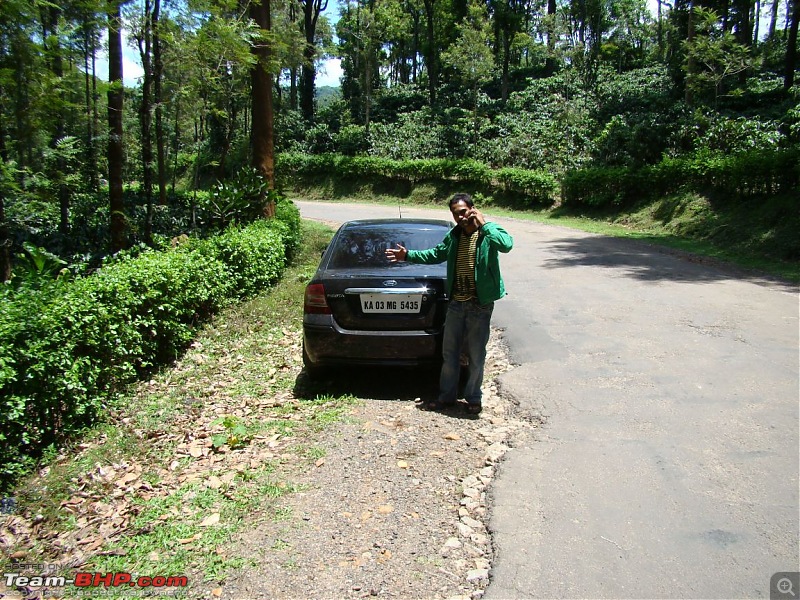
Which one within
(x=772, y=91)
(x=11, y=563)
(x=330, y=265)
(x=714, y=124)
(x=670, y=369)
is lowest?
(x=11, y=563)

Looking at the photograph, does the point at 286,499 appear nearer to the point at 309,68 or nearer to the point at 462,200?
the point at 462,200

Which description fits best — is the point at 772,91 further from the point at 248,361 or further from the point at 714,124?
the point at 248,361

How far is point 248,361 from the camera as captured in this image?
7.37 m

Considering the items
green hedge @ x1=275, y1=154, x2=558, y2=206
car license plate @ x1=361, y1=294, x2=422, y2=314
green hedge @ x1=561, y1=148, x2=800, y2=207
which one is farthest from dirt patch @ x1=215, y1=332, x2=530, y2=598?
green hedge @ x1=275, y1=154, x2=558, y2=206

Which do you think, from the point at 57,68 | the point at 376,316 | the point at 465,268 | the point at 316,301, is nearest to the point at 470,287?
the point at 465,268

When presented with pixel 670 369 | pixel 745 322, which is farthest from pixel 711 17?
pixel 670 369

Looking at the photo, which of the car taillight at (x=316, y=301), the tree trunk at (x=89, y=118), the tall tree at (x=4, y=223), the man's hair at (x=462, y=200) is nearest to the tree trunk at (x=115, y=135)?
the tree trunk at (x=89, y=118)

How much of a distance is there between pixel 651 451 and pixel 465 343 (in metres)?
1.70

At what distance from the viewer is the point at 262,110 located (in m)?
14.3

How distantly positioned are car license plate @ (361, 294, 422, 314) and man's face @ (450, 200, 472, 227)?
816 millimetres

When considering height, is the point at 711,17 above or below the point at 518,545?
above

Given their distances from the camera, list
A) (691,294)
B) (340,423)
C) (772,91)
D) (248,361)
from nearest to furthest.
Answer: (340,423) → (248,361) → (691,294) → (772,91)

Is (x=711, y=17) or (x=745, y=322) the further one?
(x=711, y=17)

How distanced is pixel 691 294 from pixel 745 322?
5.80 ft
